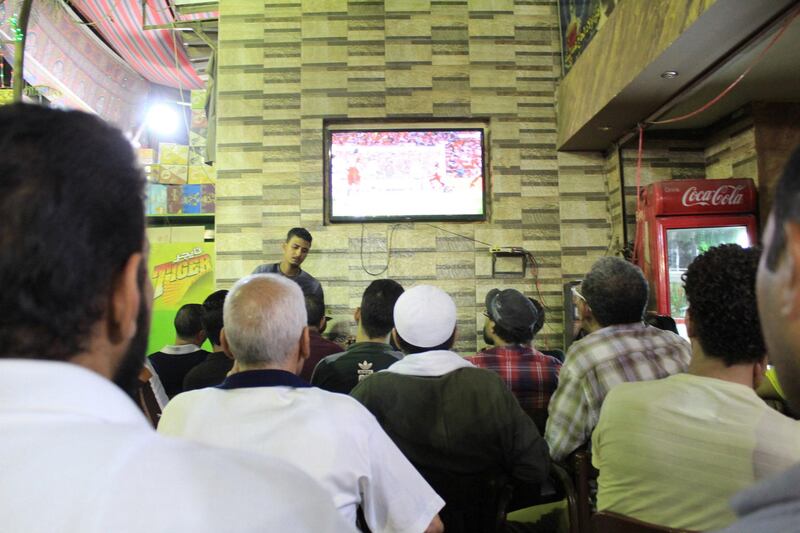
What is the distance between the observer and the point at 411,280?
4832 millimetres

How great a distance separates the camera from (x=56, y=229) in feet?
1.55

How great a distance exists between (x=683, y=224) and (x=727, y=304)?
3028mm

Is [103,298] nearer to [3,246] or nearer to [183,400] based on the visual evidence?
[3,246]

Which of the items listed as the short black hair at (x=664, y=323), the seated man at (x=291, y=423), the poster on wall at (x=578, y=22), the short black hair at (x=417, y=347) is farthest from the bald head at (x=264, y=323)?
the poster on wall at (x=578, y=22)

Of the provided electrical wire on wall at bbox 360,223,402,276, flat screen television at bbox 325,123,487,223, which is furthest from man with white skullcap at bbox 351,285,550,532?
flat screen television at bbox 325,123,487,223

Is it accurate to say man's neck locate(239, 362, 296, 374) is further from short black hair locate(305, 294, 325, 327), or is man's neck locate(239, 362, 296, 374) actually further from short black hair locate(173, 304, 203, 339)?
short black hair locate(305, 294, 325, 327)

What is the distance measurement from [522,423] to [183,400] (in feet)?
3.47

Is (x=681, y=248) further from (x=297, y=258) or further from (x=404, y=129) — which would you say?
(x=297, y=258)

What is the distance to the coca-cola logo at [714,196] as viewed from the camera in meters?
3.91

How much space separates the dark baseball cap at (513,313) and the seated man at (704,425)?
103 cm

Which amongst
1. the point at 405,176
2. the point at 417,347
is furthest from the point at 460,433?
the point at 405,176

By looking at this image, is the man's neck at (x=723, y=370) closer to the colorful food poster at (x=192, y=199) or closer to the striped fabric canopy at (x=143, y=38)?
the colorful food poster at (x=192, y=199)

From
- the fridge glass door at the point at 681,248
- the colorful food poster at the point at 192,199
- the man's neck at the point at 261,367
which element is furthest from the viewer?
the colorful food poster at the point at 192,199

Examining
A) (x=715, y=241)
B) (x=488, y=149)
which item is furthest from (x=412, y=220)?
(x=715, y=241)
